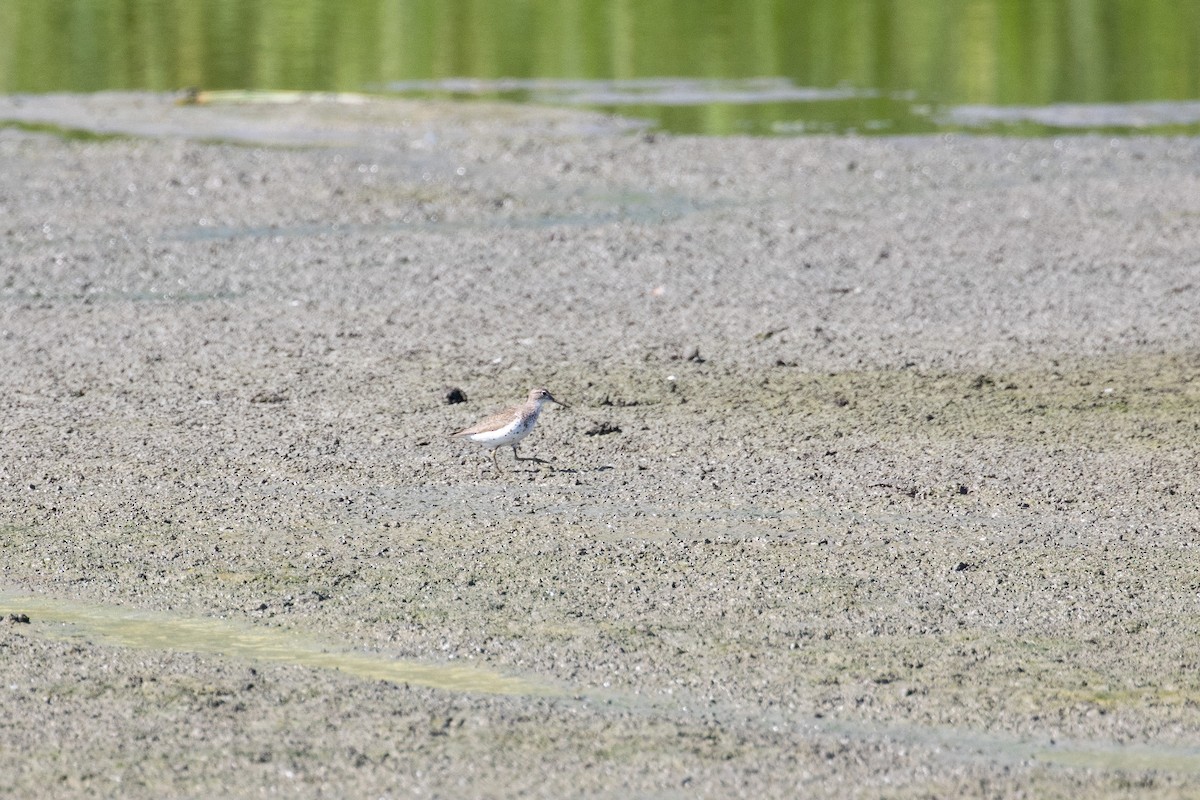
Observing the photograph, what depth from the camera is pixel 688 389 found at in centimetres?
932

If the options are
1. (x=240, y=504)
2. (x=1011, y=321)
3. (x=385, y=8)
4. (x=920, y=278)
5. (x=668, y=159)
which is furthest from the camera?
(x=385, y=8)

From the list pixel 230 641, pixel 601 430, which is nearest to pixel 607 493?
pixel 601 430

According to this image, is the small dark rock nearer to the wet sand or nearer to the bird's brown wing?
the wet sand

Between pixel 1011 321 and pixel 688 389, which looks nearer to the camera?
pixel 688 389

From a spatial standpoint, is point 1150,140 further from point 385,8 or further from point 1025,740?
point 385,8

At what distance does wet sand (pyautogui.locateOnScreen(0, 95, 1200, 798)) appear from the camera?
17.8 ft

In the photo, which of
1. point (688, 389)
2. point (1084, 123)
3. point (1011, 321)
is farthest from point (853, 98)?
point (688, 389)

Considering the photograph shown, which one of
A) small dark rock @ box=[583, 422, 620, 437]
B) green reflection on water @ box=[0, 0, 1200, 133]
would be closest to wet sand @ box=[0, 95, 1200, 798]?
small dark rock @ box=[583, 422, 620, 437]

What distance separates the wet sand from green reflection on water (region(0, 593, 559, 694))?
0.02 metres

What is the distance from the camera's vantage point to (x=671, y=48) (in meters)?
24.5

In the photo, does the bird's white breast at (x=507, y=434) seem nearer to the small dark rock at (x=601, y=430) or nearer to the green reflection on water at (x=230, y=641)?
the small dark rock at (x=601, y=430)

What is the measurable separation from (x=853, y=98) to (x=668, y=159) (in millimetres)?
4652

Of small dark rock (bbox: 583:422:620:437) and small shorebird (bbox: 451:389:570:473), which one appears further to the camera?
small dark rock (bbox: 583:422:620:437)

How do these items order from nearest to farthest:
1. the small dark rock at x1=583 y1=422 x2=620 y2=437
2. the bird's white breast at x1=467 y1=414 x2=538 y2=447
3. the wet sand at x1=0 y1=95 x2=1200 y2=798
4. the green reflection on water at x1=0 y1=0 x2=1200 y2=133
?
the wet sand at x1=0 y1=95 x2=1200 y2=798 < the bird's white breast at x1=467 y1=414 x2=538 y2=447 < the small dark rock at x1=583 y1=422 x2=620 y2=437 < the green reflection on water at x1=0 y1=0 x2=1200 y2=133
